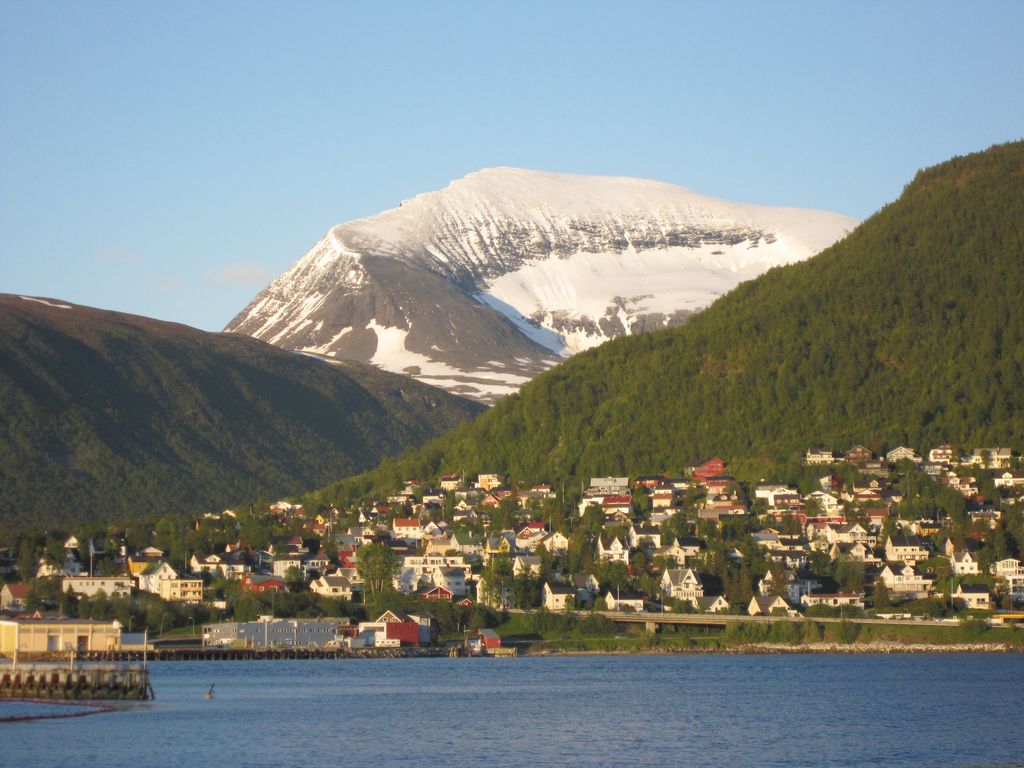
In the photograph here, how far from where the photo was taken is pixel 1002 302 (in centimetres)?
17988

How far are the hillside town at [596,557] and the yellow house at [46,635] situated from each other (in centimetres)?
46

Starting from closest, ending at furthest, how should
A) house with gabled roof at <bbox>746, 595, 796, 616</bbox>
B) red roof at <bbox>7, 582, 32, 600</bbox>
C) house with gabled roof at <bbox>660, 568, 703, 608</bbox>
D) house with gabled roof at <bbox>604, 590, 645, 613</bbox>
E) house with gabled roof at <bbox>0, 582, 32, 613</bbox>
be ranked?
house with gabled roof at <bbox>746, 595, 796, 616</bbox> → house with gabled roof at <bbox>604, 590, 645, 613</bbox> → house with gabled roof at <bbox>660, 568, 703, 608</bbox> → house with gabled roof at <bbox>0, 582, 32, 613</bbox> → red roof at <bbox>7, 582, 32, 600</bbox>

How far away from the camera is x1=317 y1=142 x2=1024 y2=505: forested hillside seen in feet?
554

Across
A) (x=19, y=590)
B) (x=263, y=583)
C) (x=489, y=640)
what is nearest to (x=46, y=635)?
(x=489, y=640)

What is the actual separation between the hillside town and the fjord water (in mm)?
17555

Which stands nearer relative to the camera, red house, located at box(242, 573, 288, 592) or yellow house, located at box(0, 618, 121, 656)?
yellow house, located at box(0, 618, 121, 656)

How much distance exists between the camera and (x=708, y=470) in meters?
164

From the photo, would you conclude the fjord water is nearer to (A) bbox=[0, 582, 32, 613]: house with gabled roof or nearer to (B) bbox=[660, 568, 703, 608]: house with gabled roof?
(B) bbox=[660, 568, 703, 608]: house with gabled roof

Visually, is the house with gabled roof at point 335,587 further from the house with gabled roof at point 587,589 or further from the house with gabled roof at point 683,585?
the house with gabled roof at point 683,585

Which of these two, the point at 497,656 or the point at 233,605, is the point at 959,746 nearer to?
the point at 497,656

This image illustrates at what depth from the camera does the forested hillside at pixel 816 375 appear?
6649 inches

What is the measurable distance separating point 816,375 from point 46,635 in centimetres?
8739

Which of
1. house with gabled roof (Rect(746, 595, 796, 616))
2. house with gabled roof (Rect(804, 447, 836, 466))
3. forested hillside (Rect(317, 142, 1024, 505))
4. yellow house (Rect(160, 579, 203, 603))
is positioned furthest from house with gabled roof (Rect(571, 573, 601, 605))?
house with gabled roof (Rect(804, 447, 836, 466))

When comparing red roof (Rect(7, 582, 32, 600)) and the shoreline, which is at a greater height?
red roof (Rect(7, 582, 32, 600))
